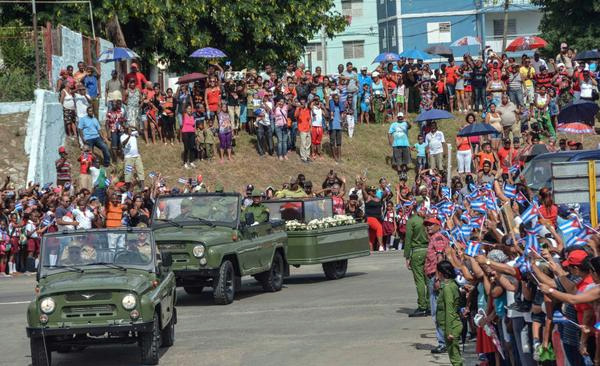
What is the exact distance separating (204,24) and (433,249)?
31.7 meters

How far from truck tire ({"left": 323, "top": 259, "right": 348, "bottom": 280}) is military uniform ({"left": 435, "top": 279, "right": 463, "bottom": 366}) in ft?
35.3

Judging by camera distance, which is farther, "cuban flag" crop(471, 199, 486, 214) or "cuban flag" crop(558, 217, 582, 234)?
"cuban flag" crop(471, 199, 486, 214)

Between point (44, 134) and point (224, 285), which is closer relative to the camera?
point (224, 285)

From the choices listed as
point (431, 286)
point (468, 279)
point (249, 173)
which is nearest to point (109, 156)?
point (249, 173)

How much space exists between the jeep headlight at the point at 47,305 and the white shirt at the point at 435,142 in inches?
871

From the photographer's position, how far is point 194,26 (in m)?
46.1

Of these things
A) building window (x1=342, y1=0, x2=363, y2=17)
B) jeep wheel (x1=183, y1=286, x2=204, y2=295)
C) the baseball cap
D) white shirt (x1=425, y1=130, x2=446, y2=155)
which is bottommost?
jeep wheel (x1=183, y1=286, x2=204, y2=295)

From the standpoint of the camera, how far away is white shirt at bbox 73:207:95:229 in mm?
27375

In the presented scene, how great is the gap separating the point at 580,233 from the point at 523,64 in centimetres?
2797

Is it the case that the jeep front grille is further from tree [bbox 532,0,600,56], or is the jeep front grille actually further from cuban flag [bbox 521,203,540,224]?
tree [bbox 532,0,600,56]

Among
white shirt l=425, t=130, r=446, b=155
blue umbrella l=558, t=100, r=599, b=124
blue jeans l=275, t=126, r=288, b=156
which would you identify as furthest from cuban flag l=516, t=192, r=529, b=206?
blue jeans l=275, t=126, r=288, b=156

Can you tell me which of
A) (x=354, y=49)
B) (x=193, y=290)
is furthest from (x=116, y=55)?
(x=354, y=49)

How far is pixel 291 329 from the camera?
1797 centimetres

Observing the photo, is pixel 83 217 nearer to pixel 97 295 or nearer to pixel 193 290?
pixel 193 290
